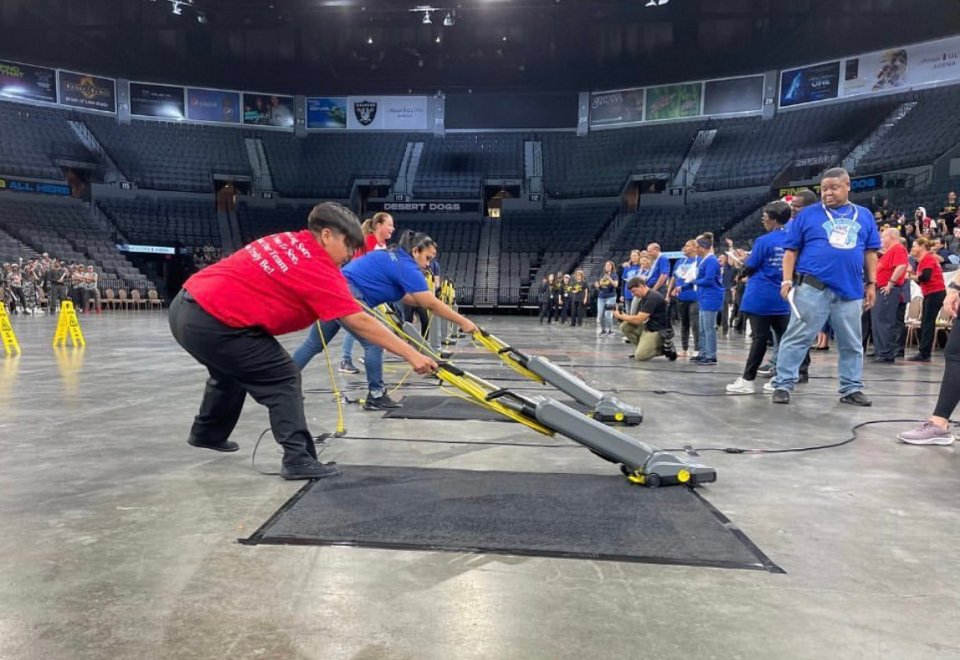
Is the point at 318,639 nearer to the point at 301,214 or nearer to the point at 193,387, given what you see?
the point at 193,387

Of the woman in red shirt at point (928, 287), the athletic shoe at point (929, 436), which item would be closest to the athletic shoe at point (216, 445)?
the athletic shoe at point (929, 436)

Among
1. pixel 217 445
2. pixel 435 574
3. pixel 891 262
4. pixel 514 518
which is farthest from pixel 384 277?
pixel 891 262

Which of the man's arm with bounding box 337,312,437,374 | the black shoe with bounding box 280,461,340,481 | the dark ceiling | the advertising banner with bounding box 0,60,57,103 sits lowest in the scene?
the black shoe with bounding box 280,461,340,481

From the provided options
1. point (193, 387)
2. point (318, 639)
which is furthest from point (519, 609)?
point (193, 387)

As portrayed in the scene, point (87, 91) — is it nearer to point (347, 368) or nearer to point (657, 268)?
point (347, 368)

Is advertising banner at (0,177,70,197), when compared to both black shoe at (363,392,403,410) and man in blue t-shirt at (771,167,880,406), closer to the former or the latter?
black shoe at (363,392,403,410)

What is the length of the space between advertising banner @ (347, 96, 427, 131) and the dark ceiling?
74 centimetres

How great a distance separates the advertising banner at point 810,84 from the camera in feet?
85.7

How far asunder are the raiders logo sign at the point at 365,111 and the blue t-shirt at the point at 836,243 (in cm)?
2984

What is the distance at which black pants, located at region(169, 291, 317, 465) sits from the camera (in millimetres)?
2682

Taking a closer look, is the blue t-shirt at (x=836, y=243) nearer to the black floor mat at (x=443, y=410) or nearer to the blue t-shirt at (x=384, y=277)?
the black floor mat at (x=443, y=410)

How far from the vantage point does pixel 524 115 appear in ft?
103

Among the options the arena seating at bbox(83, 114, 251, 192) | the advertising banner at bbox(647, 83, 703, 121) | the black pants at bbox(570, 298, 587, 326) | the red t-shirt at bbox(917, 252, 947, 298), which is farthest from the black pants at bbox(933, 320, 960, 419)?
the arena seating at bbox(83, 114, 251, 192)

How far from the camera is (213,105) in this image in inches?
1200
